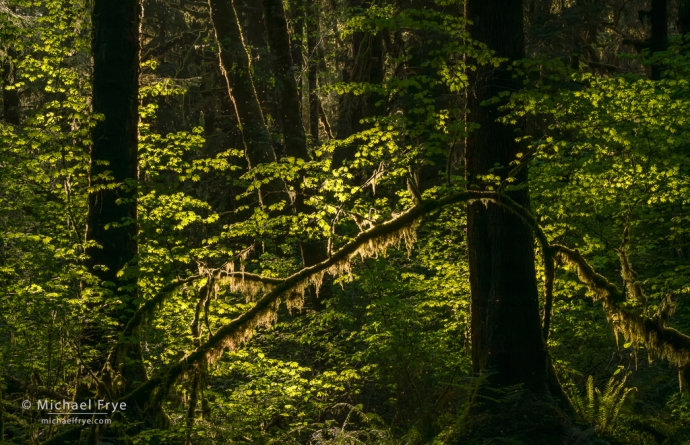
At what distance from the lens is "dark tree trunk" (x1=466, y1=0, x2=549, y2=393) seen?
321 inches

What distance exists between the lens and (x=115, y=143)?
9773mm

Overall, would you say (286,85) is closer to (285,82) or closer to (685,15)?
(285,82)

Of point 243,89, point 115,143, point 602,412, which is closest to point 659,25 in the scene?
point 243,89

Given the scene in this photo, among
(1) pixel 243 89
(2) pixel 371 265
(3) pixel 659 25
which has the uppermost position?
(3) pixel 659 25

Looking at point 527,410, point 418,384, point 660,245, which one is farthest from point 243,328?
point 660,245

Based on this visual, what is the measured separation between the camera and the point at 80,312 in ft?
26.2

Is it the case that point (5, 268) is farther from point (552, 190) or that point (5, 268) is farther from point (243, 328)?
point (552, 190)

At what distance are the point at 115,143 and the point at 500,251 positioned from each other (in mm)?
5670

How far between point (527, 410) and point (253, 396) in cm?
456

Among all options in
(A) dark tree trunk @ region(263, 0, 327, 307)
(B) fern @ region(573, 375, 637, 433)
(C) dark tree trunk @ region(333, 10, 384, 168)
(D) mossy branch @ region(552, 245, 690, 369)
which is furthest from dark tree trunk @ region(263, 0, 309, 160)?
(B) fern @ region(573, 375, 637, 433)

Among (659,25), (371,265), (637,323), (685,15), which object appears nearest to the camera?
(637,323)

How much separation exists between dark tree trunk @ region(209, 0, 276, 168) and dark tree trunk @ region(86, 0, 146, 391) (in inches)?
181

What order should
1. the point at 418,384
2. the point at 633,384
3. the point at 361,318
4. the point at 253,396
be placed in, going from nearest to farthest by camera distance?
the point at 253,396 < the point at 633,384 < the point at 418,384 < the point at 361,318

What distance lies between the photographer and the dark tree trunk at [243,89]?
580 inches
